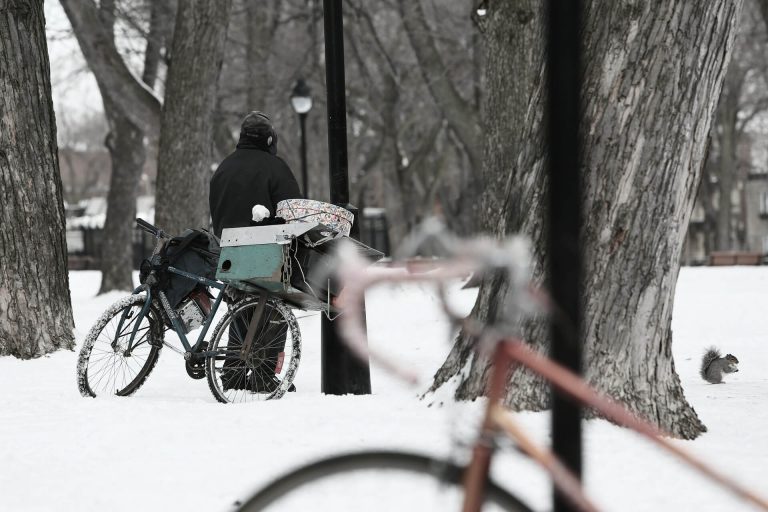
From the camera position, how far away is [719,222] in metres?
43.0

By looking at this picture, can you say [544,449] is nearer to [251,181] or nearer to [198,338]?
[198,338]

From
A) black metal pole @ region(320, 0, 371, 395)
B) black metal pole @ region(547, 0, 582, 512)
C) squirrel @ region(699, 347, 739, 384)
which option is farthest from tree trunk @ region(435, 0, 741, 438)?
black metal pole @ region(547, 0, 582, 512)

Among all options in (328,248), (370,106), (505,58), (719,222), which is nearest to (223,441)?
(328,248)

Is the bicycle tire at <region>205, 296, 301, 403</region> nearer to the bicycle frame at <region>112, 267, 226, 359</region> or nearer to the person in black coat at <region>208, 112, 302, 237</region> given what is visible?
the bicycle frame at <region>112, 267, 226, 359</region>

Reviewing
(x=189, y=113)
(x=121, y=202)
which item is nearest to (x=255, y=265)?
(x=189, y=113)

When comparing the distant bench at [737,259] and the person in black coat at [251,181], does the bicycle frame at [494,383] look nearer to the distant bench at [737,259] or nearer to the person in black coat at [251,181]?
the person in black coat at [251,181]

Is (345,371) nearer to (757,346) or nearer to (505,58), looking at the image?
(757,346)

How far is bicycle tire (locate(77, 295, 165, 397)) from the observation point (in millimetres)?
7133

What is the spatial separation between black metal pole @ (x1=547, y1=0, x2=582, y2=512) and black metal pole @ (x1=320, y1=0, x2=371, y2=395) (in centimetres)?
537

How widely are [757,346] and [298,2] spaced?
63.7 feet

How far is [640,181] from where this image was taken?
5.32m

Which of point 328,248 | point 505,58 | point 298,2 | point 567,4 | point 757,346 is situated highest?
point 298,2

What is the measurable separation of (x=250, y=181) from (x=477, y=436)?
222 inches

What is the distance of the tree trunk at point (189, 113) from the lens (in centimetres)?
1488
